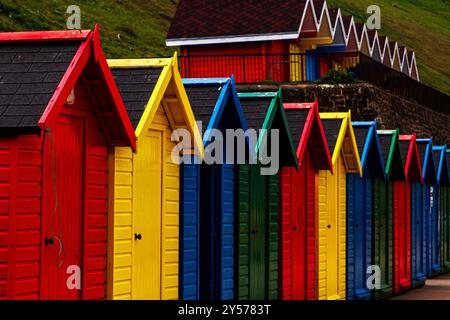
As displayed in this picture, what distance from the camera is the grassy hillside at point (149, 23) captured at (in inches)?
Answer: 2352

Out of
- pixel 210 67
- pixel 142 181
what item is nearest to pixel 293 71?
pixel 210 67

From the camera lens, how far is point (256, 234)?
16.9 metres

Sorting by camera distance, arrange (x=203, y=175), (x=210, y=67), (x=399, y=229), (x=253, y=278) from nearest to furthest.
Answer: (x=203, y=175), (x=253, y=278), (x=399, y=229), (x=210, y=67)

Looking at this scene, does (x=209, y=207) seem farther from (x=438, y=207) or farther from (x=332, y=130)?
(x=438, y=207)

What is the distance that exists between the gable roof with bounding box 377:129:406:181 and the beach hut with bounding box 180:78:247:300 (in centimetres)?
902

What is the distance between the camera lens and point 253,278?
54.9 ft

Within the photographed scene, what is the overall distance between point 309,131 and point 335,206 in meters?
2.84

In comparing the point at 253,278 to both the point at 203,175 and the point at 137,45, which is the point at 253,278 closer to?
the point at 203,175

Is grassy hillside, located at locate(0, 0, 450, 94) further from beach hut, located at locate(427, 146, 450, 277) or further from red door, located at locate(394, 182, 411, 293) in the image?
red door, located at locate(394, 182, 411, 293)

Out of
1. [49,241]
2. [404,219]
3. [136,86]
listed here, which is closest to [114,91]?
[136,86]

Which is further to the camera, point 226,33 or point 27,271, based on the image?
point 226,33

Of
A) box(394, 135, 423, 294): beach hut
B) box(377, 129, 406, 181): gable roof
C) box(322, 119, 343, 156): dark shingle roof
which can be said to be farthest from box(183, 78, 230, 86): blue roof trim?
box(394, 135, 423, 294): beach hut

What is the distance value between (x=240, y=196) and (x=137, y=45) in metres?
53.2
